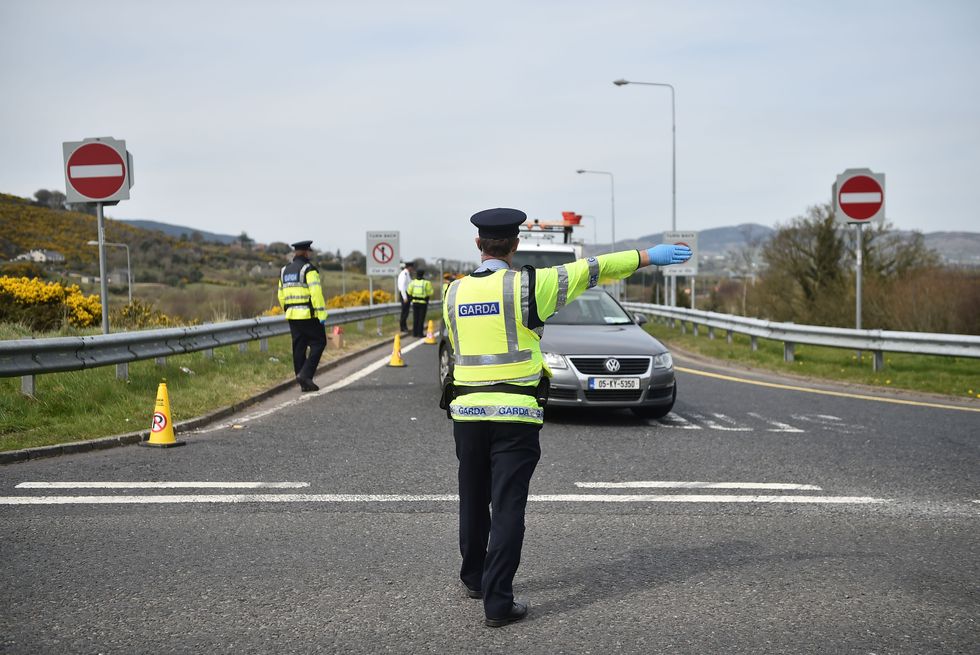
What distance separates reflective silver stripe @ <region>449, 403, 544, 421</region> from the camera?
4047 mm

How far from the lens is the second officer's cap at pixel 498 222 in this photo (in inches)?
162

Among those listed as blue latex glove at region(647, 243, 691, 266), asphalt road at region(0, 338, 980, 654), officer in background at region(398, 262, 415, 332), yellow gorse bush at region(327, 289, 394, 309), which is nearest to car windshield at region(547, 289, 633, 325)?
asphalt road at region(0, 338, 980, 654)

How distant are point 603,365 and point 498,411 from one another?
5.54 metres

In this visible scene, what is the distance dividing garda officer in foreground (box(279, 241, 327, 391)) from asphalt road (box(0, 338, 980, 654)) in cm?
321

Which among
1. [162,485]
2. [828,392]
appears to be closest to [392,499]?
[162,485]

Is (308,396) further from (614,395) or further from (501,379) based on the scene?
(501,379)

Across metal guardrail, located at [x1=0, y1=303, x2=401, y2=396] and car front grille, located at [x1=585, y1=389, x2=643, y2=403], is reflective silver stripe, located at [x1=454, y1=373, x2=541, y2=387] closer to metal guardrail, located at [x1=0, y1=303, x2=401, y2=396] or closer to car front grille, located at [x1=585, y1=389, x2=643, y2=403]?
car front grille, located at [x1=585, y1=389, x2=643, y2=403]

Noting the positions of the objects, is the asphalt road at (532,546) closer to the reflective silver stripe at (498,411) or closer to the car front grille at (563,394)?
the car front grille at (563,394)

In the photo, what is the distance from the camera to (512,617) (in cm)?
397

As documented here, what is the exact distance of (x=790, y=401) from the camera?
11.2 metres

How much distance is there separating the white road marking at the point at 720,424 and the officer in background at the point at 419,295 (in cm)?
1314

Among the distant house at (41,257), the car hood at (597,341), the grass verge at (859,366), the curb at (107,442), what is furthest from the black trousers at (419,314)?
the distant house at (41,257)

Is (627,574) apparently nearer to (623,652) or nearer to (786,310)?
(623,652)

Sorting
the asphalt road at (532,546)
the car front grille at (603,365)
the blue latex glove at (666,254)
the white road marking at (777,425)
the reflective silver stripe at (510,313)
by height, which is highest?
the blue latex glove at (666,254)
